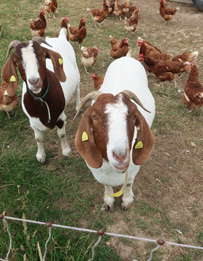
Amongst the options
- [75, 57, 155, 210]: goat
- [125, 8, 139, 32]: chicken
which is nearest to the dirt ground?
[75, 57, 155, 210]: goat

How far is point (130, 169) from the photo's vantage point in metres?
2.96

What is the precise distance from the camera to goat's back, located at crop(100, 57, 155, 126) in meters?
3.46

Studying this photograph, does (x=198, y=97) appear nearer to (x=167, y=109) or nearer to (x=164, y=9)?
(x=167, y=109)

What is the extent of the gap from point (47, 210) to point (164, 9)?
8328mm

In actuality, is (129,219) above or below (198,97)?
below

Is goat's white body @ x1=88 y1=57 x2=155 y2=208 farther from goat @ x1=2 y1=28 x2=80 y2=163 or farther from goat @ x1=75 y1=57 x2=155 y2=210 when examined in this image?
goat @ x1=2 y1=28 x2=80 y2=163

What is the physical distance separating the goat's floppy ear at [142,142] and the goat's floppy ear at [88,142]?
0.39 m

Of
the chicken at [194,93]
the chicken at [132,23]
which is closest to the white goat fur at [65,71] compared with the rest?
the chicken at [194,93]

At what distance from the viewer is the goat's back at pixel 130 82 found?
11.4 feet

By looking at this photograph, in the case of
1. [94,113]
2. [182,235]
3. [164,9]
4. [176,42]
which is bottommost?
[182,235]

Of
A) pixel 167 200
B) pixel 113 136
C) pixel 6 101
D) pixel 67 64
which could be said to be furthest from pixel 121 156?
pixel 6 101

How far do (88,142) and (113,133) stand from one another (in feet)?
1.11

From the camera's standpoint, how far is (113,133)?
204cm

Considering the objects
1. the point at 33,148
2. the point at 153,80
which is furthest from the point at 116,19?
the point at 33,148
